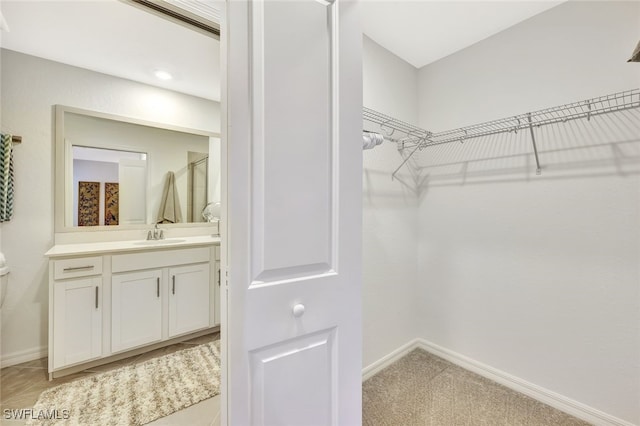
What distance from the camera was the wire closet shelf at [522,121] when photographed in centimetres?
141

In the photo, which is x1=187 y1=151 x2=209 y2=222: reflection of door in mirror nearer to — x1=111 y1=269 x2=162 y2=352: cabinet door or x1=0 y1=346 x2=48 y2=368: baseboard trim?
x1=111 y1=269 x2=162 y2=352: cabinet door

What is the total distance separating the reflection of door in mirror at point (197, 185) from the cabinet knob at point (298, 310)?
236 centimetres

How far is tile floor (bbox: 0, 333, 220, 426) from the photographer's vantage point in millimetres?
1550

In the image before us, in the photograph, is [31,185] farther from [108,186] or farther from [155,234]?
[155,234]

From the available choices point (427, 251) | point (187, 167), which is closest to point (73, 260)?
point (187, 167)

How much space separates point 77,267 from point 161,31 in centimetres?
178

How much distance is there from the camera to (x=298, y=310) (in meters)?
0.90

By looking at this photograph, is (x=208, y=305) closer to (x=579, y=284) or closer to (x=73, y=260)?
(x=73, y=260)

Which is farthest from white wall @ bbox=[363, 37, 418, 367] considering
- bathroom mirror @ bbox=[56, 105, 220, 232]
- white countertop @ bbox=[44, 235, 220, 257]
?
bathroom mirror @ bbox=[56, 105, 220, 232]

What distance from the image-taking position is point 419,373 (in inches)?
76.0

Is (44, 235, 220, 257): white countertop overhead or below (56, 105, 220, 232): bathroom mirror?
below

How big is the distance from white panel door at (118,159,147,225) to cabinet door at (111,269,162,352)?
2.16 feet

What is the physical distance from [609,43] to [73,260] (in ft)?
11.7

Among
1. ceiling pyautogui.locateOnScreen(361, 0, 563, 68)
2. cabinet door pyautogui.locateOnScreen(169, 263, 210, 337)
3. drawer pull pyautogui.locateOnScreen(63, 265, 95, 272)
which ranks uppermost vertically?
ceiling pyautogui.locateOnScreen(361, 0, 563, 68)
